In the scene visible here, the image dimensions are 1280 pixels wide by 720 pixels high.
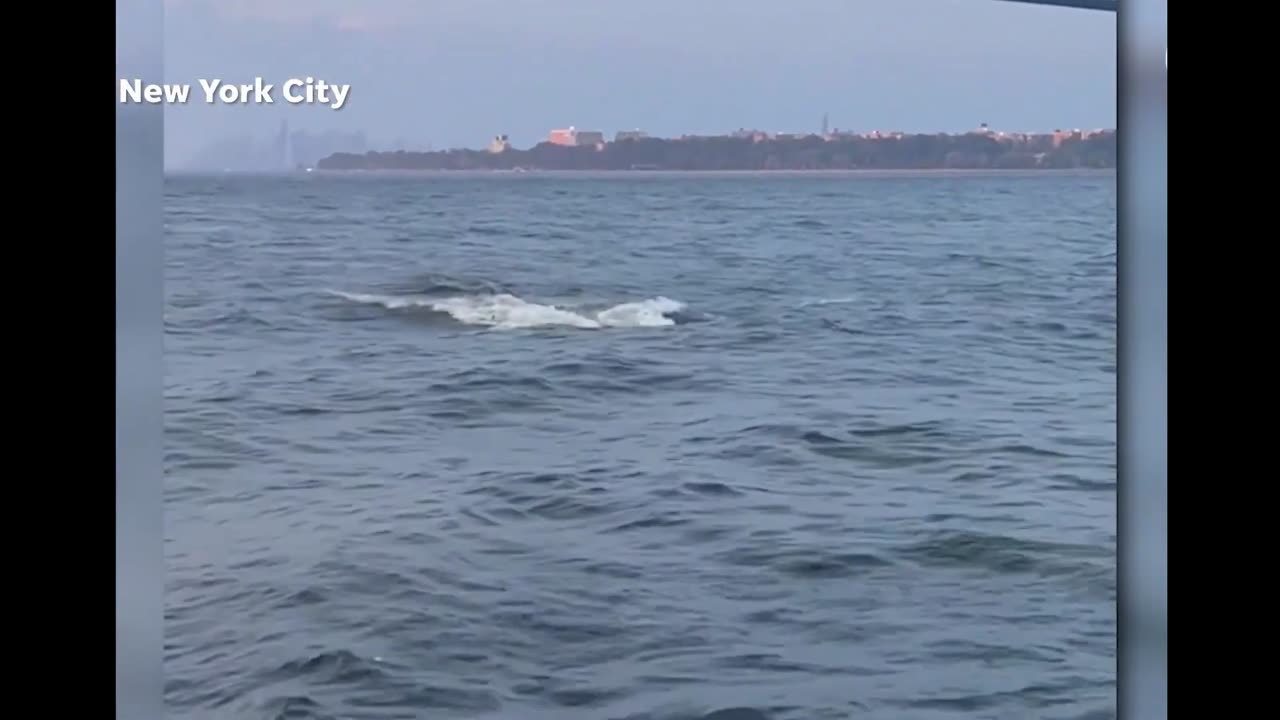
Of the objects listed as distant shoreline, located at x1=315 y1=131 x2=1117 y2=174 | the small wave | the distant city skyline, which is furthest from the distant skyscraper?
the small wave

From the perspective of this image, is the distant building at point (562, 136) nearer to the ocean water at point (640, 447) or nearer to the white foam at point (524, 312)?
the ocean water at point (640, 447)

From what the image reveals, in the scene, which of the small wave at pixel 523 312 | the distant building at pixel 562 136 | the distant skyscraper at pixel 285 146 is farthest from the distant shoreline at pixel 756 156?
the small wave at pixel 523 312

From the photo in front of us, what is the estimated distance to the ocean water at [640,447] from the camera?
407cm

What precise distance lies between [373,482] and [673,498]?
1.21 m

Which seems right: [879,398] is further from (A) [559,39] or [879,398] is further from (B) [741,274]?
(A) [559,39]

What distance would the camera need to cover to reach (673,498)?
5.10m

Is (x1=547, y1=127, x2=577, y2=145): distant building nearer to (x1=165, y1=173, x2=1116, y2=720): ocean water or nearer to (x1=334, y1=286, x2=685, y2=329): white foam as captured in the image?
(x1=165, y1=173, x2=1116, y2=720): ocean water

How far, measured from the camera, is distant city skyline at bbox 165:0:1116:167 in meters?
7.96

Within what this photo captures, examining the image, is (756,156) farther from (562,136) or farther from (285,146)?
(285,146)

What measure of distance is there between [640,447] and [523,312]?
123 centimetres

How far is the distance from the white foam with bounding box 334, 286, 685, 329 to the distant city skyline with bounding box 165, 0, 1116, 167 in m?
1.66

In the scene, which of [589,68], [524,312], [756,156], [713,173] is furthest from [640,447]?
[589,68]
